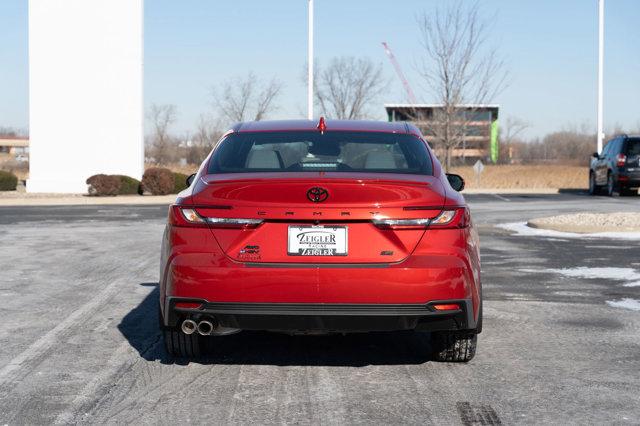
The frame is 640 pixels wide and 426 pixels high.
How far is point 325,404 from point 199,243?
3.83ft

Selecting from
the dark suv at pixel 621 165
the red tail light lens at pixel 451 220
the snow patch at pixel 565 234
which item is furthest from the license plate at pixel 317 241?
the dark suv at pixel 621 165

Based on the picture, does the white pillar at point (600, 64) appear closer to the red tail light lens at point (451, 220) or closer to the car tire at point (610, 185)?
the car tire at point (610, 185)

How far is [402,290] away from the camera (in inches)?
205

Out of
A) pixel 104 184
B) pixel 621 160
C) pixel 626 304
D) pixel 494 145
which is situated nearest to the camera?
pixel 626 304

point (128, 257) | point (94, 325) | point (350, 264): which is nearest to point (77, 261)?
point (128, 257)

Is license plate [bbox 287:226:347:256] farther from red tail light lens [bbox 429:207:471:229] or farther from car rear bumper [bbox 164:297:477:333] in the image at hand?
red tail light lens [bbox 429:207:471:229]

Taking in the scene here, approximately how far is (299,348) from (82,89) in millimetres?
30425

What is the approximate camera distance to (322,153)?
245 inches

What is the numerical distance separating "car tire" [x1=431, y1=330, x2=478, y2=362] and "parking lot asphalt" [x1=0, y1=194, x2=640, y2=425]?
9 cm

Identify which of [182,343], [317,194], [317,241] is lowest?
[182,343]

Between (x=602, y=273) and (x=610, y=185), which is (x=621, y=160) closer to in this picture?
(x=610, y=185)

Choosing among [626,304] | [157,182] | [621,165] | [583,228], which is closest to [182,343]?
[626,304]

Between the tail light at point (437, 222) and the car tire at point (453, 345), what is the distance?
0.82m

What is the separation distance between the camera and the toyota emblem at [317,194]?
17.3 feet
